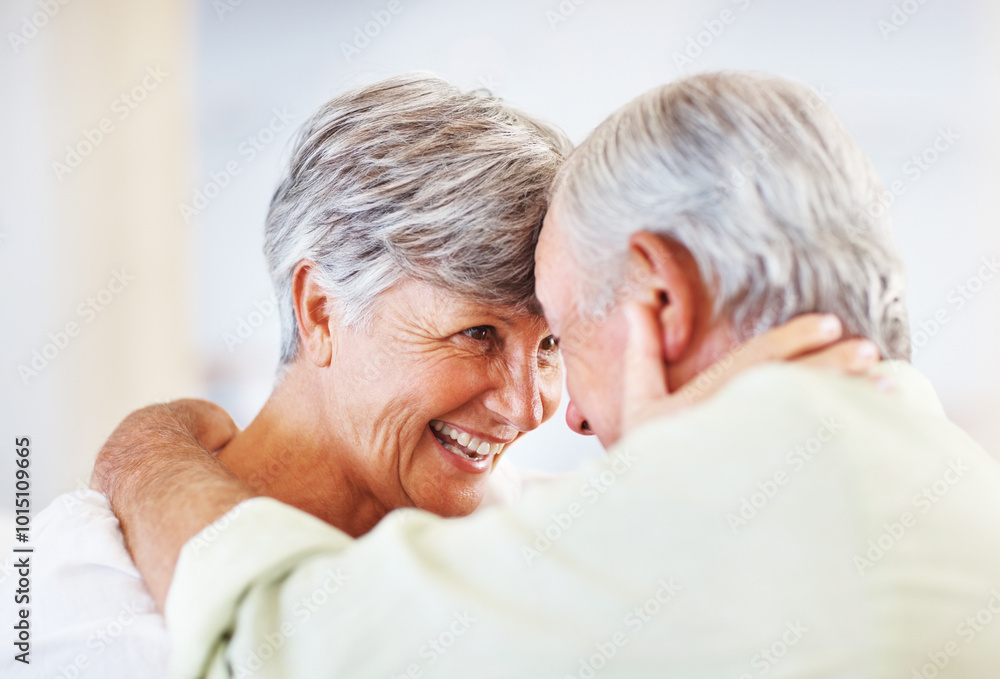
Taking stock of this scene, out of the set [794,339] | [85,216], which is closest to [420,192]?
[794,339]

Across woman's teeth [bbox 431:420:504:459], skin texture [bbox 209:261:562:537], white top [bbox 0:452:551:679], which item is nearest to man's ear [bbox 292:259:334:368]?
skin texture [bbox 209:261:562:537]

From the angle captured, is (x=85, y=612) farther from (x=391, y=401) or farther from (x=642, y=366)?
(x=642, y=366)

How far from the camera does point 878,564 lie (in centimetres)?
86

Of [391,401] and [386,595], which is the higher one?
[386,595]

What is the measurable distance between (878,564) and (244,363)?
12.3 feet

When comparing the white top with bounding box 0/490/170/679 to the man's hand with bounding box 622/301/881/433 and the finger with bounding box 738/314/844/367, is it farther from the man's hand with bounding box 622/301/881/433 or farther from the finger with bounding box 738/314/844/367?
the finger with bounding box 738/314/844/367

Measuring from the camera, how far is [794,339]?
98 centimetres

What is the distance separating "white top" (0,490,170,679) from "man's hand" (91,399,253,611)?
43 mm

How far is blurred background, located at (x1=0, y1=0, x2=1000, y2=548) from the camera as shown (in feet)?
10.8

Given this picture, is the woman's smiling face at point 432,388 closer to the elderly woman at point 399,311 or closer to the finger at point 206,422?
the elderly woman at point 399,311

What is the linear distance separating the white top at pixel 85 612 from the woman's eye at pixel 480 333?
66 centimetres

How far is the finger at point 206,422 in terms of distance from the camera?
5.44 ft

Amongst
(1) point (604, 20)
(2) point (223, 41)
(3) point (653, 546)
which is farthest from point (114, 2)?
(3) point (653, 546)

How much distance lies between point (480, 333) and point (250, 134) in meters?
2.83
